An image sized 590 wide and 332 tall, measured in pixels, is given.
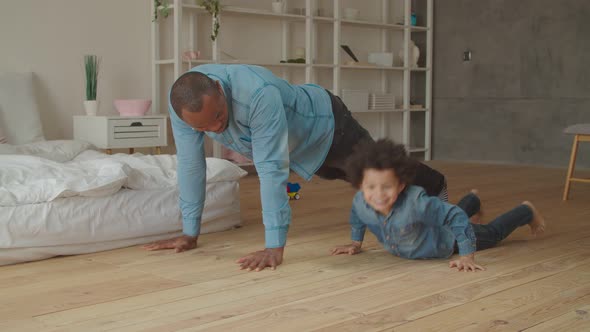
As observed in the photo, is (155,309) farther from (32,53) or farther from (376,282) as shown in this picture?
(32,53)

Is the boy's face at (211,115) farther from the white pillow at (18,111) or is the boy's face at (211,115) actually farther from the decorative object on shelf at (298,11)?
the decorative object on shelf at (298,11)

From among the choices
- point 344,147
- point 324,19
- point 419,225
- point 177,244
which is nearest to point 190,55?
point 324,19

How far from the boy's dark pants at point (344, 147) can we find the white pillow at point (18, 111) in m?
2.45

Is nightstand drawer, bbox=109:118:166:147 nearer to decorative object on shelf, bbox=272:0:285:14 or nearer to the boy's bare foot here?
decorative object on shelf, bbox=272:0:285:14

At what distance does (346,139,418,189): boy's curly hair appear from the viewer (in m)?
2.32

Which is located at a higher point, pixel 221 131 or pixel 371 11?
pixel 371 11

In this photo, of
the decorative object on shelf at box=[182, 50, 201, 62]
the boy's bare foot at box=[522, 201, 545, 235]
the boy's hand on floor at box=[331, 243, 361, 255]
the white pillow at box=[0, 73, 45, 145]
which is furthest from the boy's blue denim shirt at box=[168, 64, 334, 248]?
the decorative object on shelf at box=[182, 50, 201, 62]

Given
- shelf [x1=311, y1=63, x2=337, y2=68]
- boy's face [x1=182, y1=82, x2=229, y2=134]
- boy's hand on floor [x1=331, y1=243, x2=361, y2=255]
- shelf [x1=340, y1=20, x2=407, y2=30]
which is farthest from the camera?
shelf [x1=340, y1=20, x2=407, y2=30]

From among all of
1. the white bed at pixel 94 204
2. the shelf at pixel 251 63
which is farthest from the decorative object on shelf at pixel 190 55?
the white bed at pixel 94 204

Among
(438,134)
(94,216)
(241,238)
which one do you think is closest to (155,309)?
(94,216)

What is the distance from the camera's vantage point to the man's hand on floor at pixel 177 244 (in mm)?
2791

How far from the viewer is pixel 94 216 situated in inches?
109

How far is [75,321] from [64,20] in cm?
367

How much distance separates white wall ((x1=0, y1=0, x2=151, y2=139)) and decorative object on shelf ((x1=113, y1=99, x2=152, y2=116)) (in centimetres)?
43
